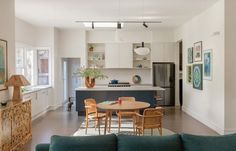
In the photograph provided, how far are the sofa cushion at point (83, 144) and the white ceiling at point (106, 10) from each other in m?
4.24

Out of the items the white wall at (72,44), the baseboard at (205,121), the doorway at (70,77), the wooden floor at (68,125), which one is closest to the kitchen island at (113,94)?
the wooden floor at (68,125)

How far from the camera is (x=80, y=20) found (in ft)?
29.0

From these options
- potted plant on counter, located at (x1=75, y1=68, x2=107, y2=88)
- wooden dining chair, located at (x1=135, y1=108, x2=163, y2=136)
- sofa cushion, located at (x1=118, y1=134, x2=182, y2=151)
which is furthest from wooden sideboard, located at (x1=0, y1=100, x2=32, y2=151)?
potted plant on counter, located at (x1=75, y1=68, x2=107, y2=88)

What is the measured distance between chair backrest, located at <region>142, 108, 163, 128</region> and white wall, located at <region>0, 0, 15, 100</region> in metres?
2.74

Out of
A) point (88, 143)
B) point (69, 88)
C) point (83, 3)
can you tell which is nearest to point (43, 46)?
point (69, 88)

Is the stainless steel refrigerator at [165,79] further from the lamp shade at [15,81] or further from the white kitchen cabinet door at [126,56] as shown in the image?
the lamp shade at [15,81]

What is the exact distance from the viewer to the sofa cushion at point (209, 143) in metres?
2.67

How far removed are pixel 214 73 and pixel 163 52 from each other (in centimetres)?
447

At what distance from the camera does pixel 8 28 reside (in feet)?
18.3

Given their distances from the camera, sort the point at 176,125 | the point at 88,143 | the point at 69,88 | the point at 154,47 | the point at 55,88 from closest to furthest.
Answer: the point at 88,143 < the point at 176,125 < the point at 55,88 < the point at 154,47 < the point at 69,88

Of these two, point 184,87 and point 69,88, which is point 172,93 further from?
point 69,88

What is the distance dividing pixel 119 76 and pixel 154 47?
1849mm

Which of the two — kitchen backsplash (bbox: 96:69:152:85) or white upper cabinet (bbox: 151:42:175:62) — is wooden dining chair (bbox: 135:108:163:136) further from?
kitchen backsplash (bbox: 96:69:152:85)

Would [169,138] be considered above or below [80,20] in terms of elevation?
below
